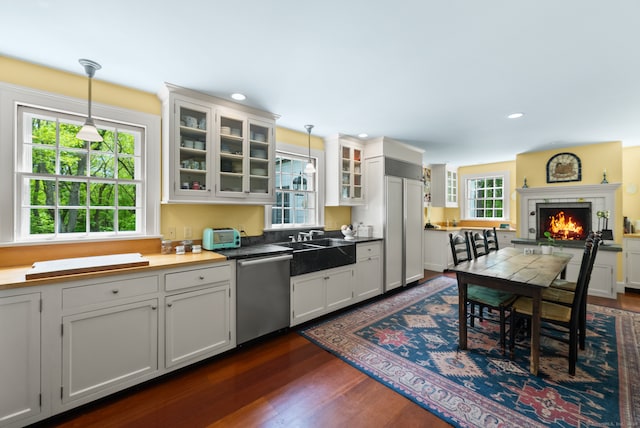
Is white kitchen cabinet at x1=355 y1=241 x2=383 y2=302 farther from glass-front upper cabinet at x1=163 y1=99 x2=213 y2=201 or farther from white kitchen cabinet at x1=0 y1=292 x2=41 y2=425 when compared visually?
white kitchen cabinet at x1=0 y1=292 x2=41 y2=425

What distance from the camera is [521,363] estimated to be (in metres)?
2.37

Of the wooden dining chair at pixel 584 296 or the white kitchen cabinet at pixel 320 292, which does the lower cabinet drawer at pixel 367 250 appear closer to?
the white kitchen cabinet at pixel 320 292

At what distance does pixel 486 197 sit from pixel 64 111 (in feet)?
24.5

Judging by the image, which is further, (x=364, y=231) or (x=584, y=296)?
(x=364, y=231)

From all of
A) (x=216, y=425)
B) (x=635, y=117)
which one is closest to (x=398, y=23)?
(x=216, y=425)

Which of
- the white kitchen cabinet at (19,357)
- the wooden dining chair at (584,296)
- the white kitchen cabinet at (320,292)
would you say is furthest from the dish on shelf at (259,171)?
the wooden dining chair at (584,296)

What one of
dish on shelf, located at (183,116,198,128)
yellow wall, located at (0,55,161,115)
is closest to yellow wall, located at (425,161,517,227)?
dish on shelf, located at (183,116,198,128)

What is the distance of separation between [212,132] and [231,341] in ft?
6.66

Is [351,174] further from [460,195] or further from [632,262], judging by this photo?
[632,262]

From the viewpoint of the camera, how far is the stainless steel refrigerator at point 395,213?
4180 mm

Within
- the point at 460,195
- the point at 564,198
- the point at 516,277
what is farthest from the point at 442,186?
the point at 516,277

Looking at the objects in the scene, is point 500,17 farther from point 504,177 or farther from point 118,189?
point 504,177

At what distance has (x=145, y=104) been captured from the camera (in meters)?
→ 2.64

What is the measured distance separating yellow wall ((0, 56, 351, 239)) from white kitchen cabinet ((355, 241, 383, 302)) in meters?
1.44
